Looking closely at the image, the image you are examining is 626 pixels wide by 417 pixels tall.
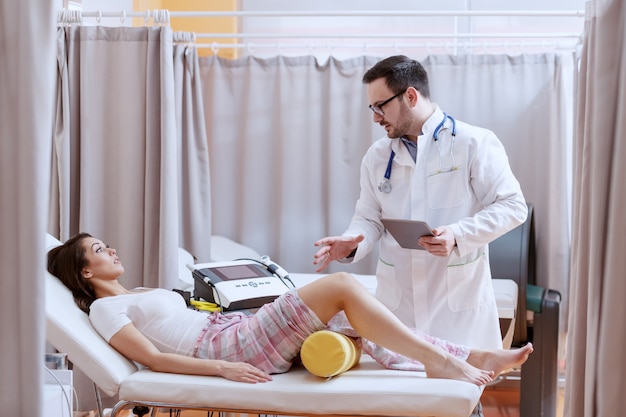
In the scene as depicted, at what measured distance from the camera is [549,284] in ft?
11.8

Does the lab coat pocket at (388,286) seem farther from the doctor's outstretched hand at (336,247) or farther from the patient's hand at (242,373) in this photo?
the patient's hand at (242,373)

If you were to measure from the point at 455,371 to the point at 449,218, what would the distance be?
0.50 meters

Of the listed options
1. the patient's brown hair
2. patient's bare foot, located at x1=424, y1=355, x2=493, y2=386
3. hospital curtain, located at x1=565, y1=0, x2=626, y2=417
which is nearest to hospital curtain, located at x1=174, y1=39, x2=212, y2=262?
the patient's brown hair

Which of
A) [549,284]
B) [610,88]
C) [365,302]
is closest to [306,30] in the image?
[549,284]

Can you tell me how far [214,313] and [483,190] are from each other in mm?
897

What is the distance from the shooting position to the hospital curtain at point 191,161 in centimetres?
332

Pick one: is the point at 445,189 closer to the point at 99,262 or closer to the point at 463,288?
the point at 463,288

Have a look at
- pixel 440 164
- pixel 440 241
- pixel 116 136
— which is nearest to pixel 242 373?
pixel 440 241

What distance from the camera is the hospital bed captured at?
A: 1.83m

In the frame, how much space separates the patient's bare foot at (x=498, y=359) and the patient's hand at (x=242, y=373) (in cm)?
58

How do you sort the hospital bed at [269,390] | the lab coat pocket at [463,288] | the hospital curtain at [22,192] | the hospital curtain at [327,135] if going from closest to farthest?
the hospital curtain at [22,192] < the hospital bed at [269,390] < the lab coat pocket at [463,288] < the hospital curtain at [327,135]

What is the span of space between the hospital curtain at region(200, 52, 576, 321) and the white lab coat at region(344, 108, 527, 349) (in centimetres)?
141

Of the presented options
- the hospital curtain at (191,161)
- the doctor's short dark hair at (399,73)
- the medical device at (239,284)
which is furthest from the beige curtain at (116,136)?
the doctor's short dark hair at (399,73)

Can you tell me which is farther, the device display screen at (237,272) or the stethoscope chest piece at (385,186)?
the device display screen at (237,272)
